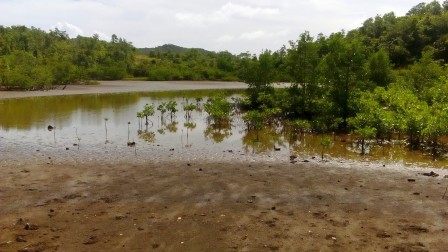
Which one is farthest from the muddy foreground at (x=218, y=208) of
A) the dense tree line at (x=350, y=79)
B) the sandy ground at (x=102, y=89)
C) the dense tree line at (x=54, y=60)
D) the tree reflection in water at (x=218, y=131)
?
the dense tree line at (x=54, y=60)

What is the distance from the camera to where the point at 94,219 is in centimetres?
1160

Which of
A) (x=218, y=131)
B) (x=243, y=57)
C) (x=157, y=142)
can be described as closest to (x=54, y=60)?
(x=243, y=57)

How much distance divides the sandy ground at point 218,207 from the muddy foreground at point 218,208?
0.03 meters

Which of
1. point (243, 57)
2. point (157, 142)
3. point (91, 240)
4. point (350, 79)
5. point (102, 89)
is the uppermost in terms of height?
point (243, 57)

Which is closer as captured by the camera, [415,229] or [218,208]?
[415,229]

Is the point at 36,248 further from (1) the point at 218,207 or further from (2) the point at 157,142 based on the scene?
(2) the point at 157,142

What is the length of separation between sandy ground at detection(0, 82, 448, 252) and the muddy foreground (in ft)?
0.10

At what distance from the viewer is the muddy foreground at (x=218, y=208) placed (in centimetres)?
1017

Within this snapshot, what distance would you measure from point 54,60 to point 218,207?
7601 centimetres

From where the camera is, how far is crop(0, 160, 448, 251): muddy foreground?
400 inches

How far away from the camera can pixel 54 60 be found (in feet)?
260

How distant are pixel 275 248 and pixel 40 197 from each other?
8.50 metres

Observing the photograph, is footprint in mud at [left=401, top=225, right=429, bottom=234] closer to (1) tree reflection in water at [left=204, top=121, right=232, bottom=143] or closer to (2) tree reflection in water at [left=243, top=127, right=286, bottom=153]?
(2) tree reflection in water at [left=243, top=127, right=286, bottom=153]

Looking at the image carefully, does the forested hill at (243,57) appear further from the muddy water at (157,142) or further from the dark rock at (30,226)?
the dark rock at (30,226)
